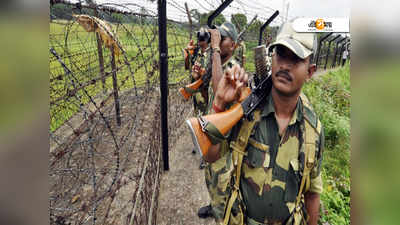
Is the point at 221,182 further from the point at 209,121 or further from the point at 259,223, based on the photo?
the point at 209,121

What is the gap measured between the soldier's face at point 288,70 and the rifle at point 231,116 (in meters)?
0.15

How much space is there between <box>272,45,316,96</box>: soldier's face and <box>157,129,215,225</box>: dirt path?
1966mm

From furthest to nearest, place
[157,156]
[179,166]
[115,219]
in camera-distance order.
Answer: [179,166] < [157,156] < [115,219]

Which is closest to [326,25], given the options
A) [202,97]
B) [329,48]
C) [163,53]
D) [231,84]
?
[231,84]

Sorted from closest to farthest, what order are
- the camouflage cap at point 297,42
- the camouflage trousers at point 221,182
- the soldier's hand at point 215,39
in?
the camouflage cap at point 297,42, the camouflage trousers at point 221,182, the soldier's hand at point 215,39

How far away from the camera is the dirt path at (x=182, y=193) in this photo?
2566 millimetres

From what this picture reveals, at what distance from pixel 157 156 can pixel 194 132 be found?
1.97 m

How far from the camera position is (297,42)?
1.08 metres

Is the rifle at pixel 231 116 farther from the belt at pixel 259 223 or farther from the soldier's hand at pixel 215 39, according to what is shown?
the soldier's hand at pixel 215 39

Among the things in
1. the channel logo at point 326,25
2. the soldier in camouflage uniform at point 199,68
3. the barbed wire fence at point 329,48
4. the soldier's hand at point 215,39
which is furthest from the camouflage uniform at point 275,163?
the barbed wire fence at point 329,48
